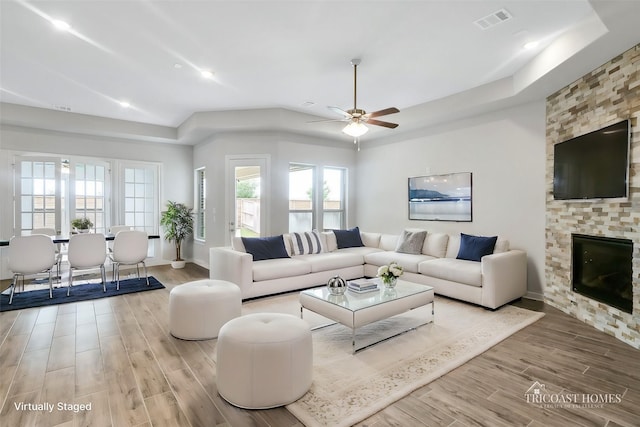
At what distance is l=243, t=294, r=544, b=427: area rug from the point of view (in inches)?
83.2

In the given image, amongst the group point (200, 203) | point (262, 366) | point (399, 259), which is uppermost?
point (200, 203)

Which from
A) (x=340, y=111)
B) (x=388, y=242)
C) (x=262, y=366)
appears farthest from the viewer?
(x=388, y=242)

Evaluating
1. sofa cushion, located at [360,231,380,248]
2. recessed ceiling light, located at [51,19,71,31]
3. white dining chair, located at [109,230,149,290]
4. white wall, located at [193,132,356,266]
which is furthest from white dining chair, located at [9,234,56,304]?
sofa cushion, located at [360,231,380,248]

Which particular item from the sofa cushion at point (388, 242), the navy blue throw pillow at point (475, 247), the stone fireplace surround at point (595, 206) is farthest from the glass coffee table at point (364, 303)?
the sofa cushion at point (388, 242)

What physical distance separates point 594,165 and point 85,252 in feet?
22.1

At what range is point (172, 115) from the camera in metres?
6.19

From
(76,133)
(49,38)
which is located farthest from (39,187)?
(49,38)

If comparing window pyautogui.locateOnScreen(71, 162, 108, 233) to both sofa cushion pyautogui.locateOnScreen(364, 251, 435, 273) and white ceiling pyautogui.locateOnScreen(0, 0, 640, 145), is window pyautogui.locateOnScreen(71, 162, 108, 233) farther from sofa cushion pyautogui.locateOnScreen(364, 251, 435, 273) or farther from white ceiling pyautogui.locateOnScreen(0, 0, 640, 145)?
sofa cushion pyautogui.locateOnScreen(364, 251, 435, 273)

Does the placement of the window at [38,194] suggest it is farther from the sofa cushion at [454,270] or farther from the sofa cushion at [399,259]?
the sofa cushion at [454,270]

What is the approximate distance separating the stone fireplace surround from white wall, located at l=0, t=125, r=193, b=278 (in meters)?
7.06

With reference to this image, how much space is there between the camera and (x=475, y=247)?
4691 mm

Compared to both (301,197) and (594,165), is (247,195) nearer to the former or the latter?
(301,197)

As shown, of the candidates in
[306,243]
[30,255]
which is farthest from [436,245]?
[30,255]

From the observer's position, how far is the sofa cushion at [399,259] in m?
4.97
